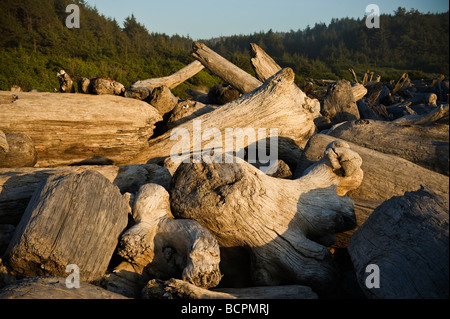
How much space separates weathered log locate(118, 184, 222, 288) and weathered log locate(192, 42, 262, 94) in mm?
4449

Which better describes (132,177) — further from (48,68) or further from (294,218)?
(48,68)

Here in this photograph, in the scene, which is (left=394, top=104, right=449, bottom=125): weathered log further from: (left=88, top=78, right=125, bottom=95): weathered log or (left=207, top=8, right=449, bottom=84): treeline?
(left=88, top=78, right=125, bottom=95): weathered log

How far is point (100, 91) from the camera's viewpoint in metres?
5.12

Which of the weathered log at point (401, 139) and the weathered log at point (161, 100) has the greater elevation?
the weathered log at point (161, 100)

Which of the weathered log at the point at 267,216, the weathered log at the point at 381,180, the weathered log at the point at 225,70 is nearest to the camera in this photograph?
the weathered log at the point at 267,216

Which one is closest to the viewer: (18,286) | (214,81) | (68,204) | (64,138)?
→ (18,286)

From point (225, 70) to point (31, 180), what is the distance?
485 cm

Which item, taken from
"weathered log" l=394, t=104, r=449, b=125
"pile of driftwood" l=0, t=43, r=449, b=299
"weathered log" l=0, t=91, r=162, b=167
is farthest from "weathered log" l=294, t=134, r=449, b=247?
"weathered log" l=0, t=91, r=162, b=167

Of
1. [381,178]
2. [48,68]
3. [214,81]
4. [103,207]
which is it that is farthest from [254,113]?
[48,68]

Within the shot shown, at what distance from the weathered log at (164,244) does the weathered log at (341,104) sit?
461cm

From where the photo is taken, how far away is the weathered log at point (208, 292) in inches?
83.7

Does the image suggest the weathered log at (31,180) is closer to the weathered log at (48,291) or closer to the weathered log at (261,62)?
the weathered log at (48,291)

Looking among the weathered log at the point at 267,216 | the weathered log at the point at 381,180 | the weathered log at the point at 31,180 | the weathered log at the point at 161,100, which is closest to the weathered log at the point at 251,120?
the weathered log at the point at 161,100

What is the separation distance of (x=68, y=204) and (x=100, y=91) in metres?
3.07
